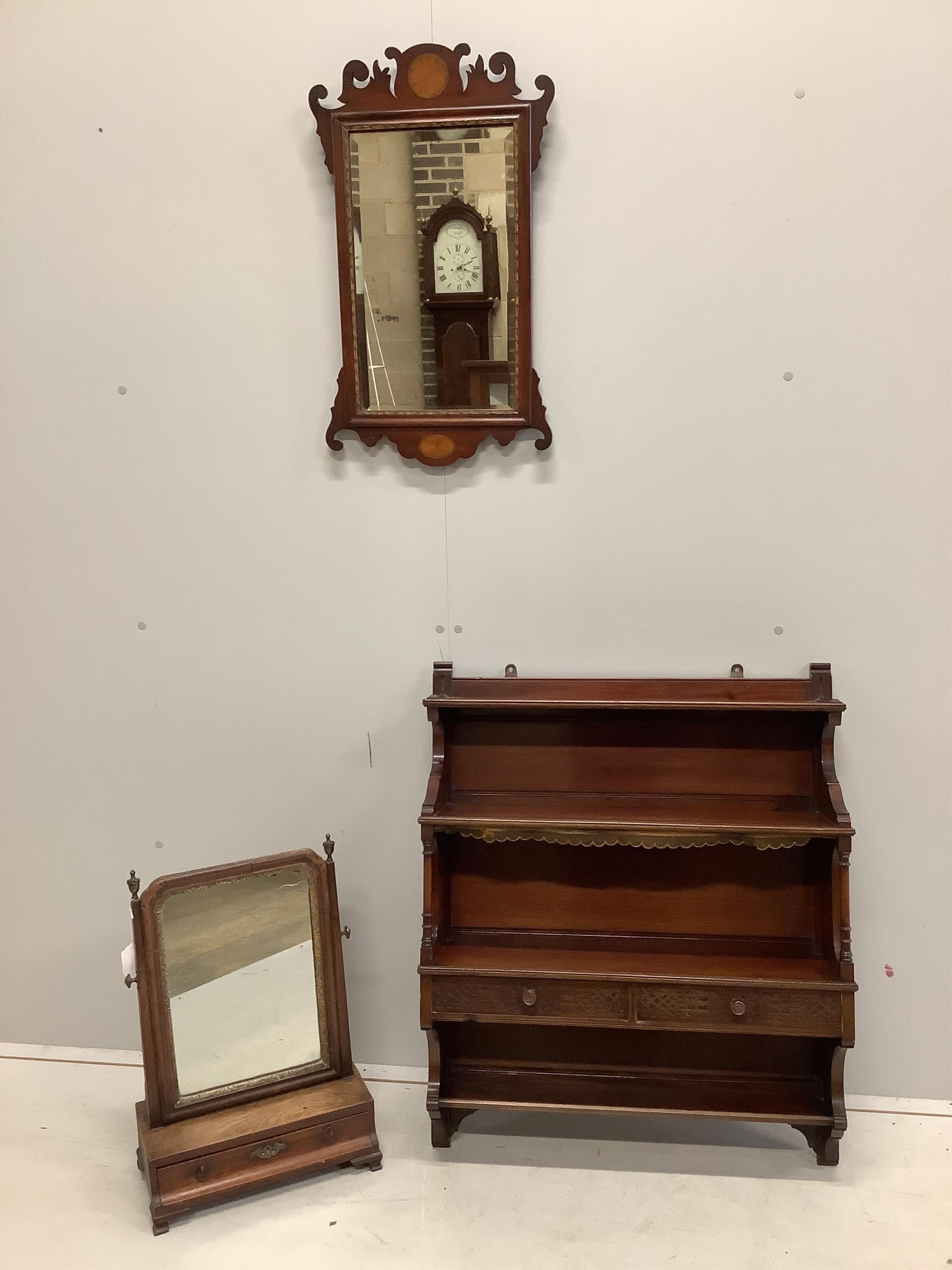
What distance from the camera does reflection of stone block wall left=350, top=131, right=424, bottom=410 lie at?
237cm

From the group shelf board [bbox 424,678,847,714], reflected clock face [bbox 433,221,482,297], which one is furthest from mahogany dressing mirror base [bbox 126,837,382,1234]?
reflected clock face [bbox 433,221,482,297]

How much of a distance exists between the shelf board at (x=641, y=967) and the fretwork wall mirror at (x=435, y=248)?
1146mm

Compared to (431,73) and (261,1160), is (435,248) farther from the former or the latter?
(261,1160)

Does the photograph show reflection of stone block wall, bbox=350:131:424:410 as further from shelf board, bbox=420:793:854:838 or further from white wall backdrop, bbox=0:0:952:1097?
shelf board, bbox=420:793:854:838

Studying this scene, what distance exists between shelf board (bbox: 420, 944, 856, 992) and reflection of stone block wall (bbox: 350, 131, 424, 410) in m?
1.27

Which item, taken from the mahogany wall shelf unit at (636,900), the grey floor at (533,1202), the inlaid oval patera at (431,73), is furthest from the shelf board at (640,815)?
the inlaid oval patera at (431,73)

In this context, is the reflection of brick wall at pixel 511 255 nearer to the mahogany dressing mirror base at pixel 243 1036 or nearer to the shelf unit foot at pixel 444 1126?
the mahogany dressing mirror base at pixel 243 1036

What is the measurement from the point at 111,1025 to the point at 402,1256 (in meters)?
1.14

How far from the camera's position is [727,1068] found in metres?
2.41

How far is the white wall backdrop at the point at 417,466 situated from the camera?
2.32m

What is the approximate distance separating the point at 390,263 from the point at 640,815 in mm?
1376

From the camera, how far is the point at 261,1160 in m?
2.25

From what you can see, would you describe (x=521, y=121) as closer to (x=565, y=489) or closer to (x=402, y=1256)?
(x=565, y=489)

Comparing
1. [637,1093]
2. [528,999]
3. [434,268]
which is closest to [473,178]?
[434,268]
